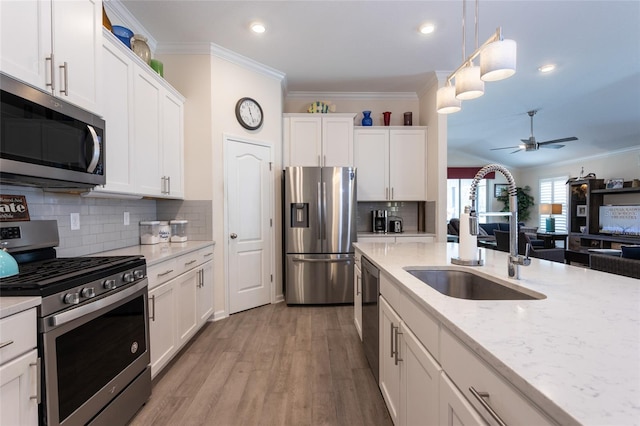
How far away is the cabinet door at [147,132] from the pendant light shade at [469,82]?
90.7 inches

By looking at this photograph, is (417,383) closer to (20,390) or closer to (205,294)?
(20,390)

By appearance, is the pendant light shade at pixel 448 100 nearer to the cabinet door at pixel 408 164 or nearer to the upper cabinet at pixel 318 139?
the upper cabinet at pixel 318 139

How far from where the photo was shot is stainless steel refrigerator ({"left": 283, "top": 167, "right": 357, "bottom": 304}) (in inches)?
142

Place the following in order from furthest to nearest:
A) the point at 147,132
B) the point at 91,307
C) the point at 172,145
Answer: the point at 172,145
the point at 147,132
the point at 91,307

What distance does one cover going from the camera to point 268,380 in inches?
81.7

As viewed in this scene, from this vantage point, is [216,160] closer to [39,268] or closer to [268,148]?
[268,148]

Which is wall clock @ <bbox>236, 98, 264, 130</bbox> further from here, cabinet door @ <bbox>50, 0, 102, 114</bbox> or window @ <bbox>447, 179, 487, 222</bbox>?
window @ <bbox>447, 179, 487, 222</bbox>

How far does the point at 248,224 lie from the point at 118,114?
1694 mm

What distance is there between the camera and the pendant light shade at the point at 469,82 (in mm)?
1713

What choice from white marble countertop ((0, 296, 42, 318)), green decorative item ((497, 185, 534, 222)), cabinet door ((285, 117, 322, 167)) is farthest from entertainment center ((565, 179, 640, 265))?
white marble countertop ((0, 296, 42, 318))

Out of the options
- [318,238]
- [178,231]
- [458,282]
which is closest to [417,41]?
[318,238]

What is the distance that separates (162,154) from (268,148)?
1276 millimetres

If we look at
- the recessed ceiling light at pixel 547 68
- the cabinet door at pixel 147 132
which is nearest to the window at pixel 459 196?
the recessed ceiling light at pixel 547 68

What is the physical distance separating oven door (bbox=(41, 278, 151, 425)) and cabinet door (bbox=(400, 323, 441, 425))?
1.41 m
